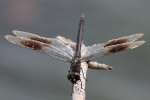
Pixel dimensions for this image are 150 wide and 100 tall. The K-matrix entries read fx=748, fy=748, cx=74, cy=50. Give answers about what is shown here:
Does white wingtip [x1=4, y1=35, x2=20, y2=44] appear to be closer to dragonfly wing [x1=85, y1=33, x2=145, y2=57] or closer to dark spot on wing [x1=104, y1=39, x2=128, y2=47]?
dragonfly wing [x1=85, y1=33, x2=145, y2=57]

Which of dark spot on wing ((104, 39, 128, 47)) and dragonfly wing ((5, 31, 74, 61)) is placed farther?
dark spot on wing ((104, 39, 128, 47))

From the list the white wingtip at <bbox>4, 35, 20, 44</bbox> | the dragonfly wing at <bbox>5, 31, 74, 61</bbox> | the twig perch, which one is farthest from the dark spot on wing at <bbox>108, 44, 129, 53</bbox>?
the white wingtip at <bbox>4, 35, 20, 44</bbox>

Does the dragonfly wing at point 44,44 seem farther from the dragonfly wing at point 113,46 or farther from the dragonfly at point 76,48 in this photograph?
the dragonfly wing at point 113,46

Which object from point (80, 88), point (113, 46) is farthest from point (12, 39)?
point (80, 88)

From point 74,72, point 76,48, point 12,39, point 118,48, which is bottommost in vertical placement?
point 74,72

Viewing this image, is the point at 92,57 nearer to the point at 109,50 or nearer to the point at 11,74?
the point at 109,50

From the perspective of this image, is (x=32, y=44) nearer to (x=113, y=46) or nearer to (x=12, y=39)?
(x=12, y=39)

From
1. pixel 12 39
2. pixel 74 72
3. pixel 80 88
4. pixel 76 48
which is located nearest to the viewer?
pixel 80 88

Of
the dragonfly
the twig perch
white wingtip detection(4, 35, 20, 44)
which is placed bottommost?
the twig perch

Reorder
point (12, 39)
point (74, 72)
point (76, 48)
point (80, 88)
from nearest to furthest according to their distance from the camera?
point (80, 88), point (74, 72), point (76, 48), point (12, 39)
